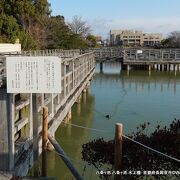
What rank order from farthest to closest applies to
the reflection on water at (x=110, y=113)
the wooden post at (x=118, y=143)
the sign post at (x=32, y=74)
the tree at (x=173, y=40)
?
the tree at (x=173, y=40), the reflection on water at (x=110, y=113), the sign post at (x=32, y=74), the wooden post at (x=118, y=143)

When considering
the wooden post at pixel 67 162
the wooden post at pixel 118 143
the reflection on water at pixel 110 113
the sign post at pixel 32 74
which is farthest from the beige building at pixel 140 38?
the wooden post at pixel 118 143

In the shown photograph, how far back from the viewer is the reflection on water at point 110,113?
998 cm

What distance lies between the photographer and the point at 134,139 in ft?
16.9

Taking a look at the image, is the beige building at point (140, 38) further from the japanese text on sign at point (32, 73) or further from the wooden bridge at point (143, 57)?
the japanese text on sign at point (32, 73)

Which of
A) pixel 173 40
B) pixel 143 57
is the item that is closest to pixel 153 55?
pixel 143 57

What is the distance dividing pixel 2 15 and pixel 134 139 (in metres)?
34.0

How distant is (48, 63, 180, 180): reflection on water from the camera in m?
9.98

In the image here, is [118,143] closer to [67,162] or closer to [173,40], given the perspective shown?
[67,162]

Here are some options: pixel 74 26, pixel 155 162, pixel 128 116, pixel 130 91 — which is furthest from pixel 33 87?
pixel 74 26

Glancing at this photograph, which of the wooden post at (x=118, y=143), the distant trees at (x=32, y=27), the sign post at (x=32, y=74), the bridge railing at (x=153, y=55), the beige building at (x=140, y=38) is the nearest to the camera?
the wooden post at (x=118, y=143)

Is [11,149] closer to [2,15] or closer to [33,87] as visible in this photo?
[33,87]

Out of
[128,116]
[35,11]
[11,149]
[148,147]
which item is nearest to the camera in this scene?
[148,147]

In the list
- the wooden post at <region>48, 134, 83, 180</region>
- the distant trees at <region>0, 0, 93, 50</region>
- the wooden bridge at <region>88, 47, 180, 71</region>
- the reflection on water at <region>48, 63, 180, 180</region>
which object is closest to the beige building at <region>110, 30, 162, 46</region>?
the distant trees at <region>0, 0, 93, 50</region>

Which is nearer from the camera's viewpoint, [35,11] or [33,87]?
[33,87]
